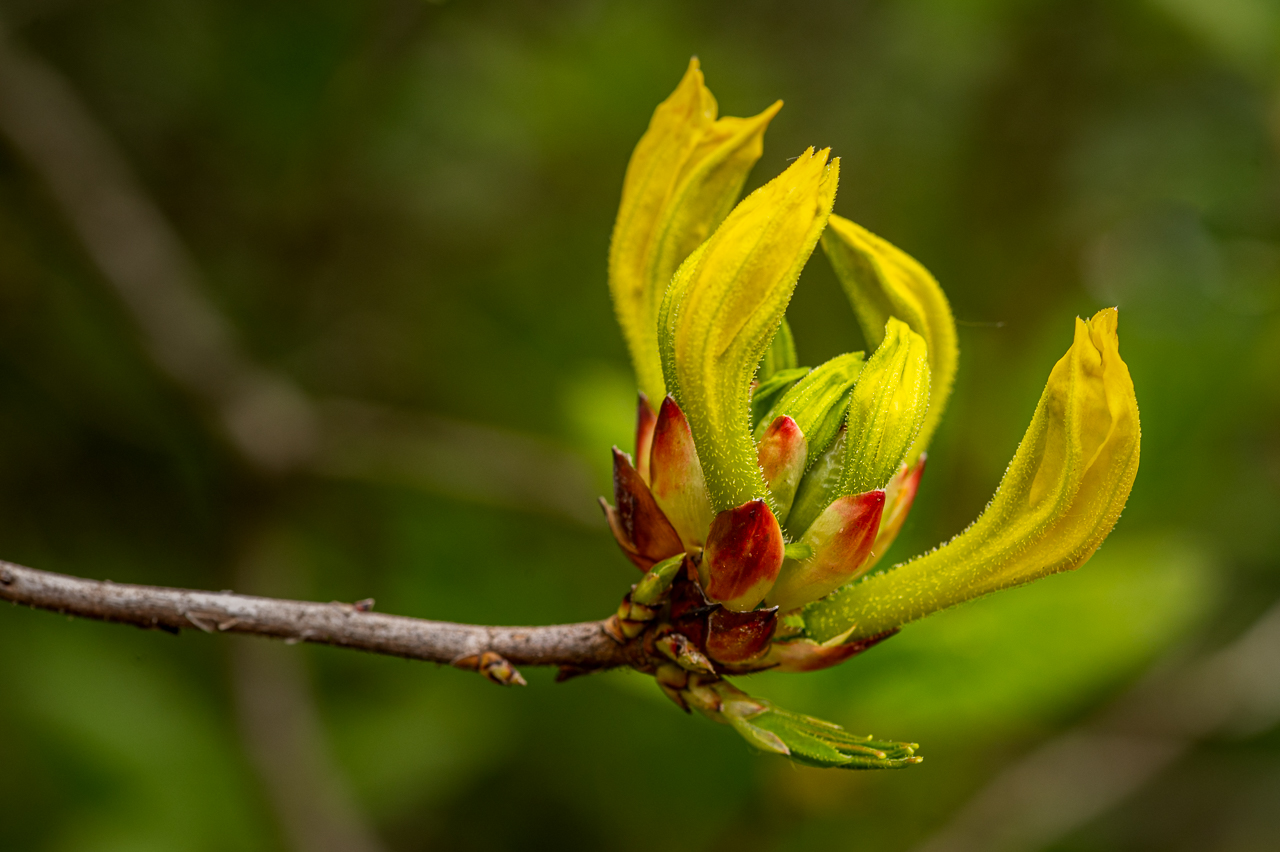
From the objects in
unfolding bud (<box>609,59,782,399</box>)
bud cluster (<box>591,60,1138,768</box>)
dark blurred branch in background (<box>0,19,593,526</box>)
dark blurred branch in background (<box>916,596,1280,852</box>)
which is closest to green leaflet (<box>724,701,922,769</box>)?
bud cluster (<box>591,60,1138,768</box>)

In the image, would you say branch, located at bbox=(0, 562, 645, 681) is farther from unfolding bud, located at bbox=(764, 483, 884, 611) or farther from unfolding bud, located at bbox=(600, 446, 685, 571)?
unfolding bud, located at bbox=(764, 483, 884, 611)

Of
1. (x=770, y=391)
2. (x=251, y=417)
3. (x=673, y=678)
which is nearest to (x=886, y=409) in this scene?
(x=770, y=391)

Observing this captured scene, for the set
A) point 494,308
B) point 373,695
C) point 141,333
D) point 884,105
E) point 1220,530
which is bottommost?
point 1220,530

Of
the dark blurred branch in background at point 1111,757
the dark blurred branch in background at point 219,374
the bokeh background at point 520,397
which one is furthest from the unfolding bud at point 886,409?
the dark blurred branch in background at point 1111,757

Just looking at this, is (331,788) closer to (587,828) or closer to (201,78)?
(587,828)

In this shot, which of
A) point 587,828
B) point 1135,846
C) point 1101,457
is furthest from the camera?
point 1135,846

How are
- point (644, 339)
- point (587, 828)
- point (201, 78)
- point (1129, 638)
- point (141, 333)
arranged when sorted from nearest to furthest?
1. point (644, 339)
2. point (1129, 638)
3. point (141, 333)
4. point (201, 78)
5. point (587, 828)

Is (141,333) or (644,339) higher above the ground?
(141,333)

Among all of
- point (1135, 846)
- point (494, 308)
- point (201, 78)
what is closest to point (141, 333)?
point (201, 78)
